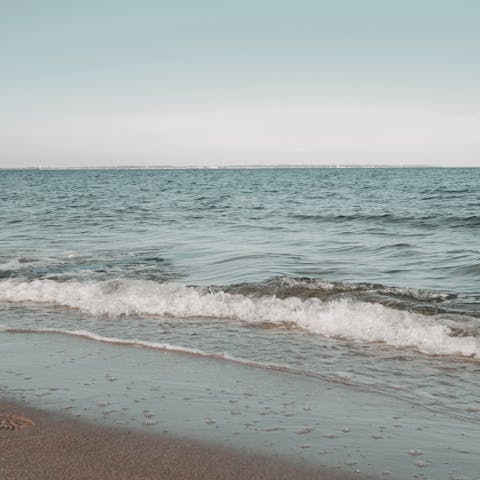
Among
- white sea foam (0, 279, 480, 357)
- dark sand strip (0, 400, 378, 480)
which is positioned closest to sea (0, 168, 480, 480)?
white sea foam (0, 279, 480, 357)

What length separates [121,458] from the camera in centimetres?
374

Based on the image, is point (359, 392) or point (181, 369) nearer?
point (359, 392)

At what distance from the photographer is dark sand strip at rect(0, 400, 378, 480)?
3.51m

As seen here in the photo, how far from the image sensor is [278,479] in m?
3.50

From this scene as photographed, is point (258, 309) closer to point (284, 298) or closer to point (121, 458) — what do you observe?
point (284, 298)

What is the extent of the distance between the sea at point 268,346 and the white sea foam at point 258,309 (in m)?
0.03

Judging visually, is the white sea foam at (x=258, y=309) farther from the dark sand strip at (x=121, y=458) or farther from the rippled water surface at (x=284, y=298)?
the dark sand strip at (x=121, y=458)

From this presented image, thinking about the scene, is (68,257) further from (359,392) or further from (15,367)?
(359,392)

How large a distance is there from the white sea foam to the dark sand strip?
12.5 ft

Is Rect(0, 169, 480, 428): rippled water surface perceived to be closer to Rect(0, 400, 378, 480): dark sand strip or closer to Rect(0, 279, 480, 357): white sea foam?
Rect(0, 279, 480, 357): white sea foam

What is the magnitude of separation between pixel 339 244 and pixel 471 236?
482 cm

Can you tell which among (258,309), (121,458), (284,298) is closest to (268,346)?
(258,309)

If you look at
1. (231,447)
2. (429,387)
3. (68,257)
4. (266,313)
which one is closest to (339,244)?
(68,257)

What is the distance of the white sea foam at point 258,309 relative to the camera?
742cm
